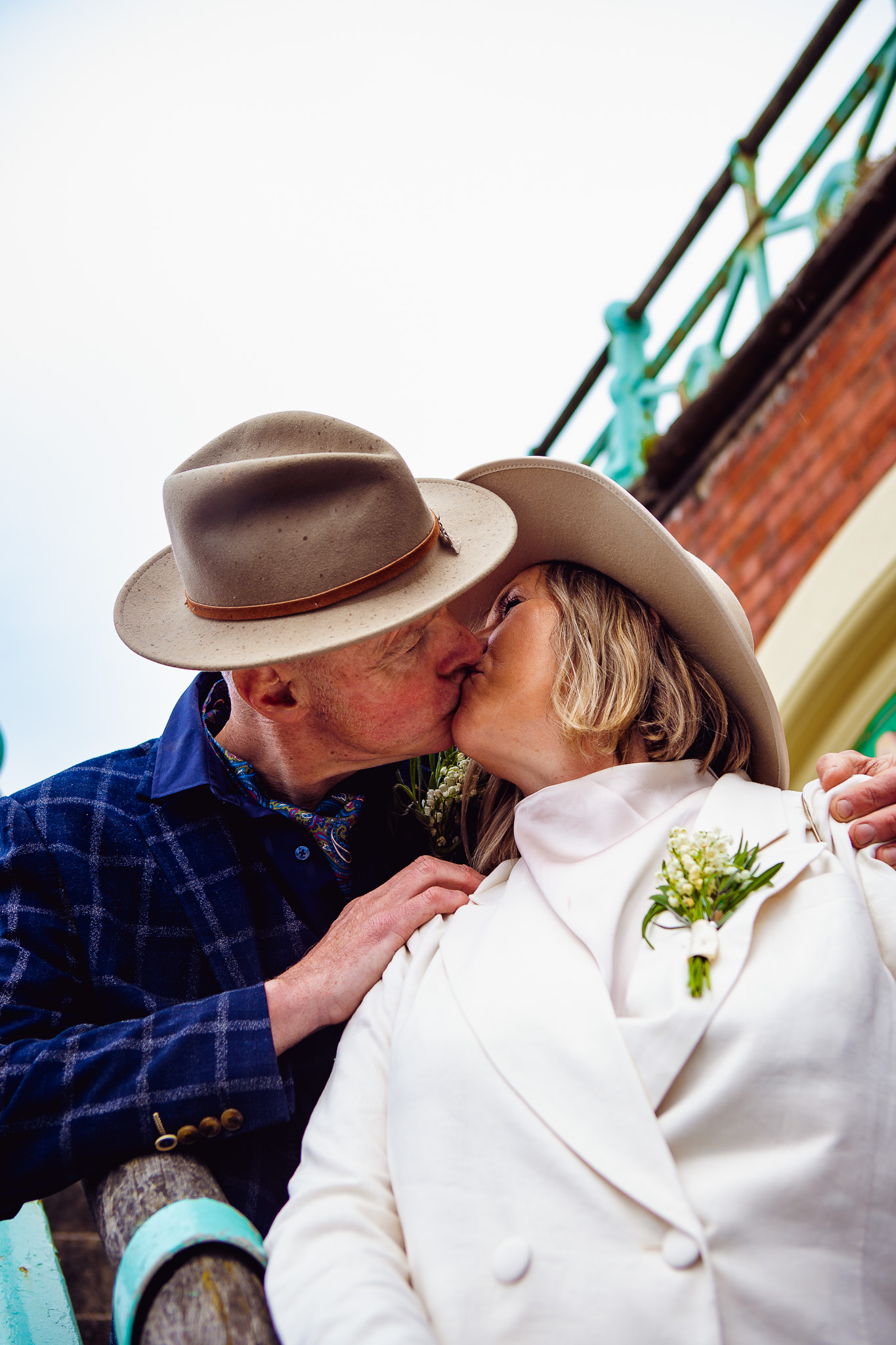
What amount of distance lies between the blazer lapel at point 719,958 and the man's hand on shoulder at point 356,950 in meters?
0.50

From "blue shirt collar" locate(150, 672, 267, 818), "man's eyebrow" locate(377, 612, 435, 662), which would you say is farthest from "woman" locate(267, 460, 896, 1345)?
"blue shirt collar" locate(150, 672, 267, 818)

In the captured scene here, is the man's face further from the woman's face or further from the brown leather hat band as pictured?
the brown leather hat band

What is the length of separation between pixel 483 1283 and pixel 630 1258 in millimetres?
224

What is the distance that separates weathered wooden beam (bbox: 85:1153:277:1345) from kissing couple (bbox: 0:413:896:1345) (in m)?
0.04

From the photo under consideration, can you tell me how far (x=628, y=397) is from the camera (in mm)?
5250

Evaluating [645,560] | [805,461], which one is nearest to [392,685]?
[645,560]

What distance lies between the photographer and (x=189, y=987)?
1.99 metres

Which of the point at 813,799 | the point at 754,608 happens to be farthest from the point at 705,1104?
the point at 754,608

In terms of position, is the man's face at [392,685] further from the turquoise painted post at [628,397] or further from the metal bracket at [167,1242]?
the turquoise painted post at [628,397]

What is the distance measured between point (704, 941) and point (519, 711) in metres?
0.68

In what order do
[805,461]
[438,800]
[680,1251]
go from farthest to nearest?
[805,461] < [438,800] < [680,1251]

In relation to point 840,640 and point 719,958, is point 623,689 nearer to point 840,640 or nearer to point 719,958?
point 719,958

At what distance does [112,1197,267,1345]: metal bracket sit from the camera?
137 cm

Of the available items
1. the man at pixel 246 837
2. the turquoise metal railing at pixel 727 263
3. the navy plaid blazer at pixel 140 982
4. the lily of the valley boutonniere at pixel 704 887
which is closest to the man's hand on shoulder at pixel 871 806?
the man at pixel 246 837
